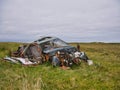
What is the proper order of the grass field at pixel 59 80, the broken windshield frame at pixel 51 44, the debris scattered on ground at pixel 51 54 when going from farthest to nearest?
1. the broken windshield frame at pixel 51 44
2. the debris scattered on ground at pixel 51 54
3. the grass field at pixel 59 80

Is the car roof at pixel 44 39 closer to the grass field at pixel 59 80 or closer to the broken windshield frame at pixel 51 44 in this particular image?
the broken windshield frame at pixel 51 44

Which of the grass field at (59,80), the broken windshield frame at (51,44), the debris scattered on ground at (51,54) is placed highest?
the broken windshield frame at (51,44)

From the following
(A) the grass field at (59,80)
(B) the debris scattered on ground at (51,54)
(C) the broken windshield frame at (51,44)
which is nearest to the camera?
(A) the grass field at (59,80)

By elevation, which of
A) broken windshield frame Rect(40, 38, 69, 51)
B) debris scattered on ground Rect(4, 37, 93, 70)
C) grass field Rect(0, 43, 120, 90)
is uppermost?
broken windshield frame Rect(40, 38, 69, 51)

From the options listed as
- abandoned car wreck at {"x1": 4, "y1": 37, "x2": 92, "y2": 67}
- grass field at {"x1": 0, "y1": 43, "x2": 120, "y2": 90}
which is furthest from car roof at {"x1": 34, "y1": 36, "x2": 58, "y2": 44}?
grass field at {"x1": 0, "y1": 43, "x2": 120, "y2": 90}

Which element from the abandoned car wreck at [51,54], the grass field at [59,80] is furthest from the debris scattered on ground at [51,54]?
the grass field at [59,80]

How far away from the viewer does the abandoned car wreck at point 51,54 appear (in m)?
14.9

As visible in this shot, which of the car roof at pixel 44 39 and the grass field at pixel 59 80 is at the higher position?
the car roof at pixel 44 39

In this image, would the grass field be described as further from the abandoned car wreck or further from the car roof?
the car roof

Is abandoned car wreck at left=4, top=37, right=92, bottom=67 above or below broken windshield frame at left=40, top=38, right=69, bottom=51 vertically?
below

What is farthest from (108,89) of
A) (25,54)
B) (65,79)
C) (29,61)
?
(25,54)

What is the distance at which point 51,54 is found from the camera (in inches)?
618

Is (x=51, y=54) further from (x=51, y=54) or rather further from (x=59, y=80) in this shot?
(x=59, y=80)

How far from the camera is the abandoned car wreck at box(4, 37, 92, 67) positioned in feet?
49.0
